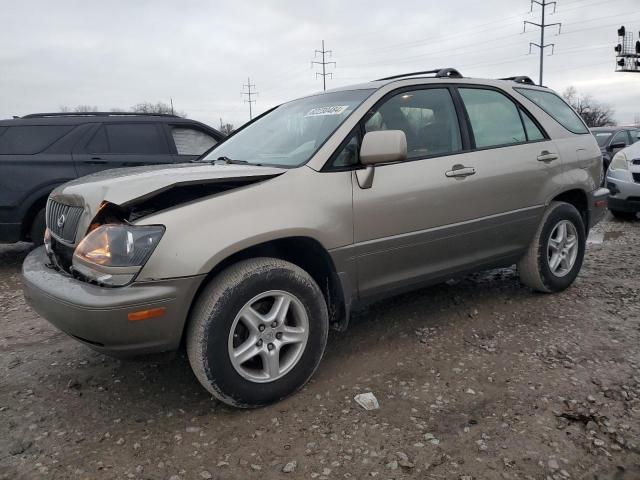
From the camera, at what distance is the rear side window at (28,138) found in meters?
5.57

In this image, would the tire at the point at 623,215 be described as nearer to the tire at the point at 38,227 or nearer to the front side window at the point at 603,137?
the front side window at the point at 603,137

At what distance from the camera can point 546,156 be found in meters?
3.88

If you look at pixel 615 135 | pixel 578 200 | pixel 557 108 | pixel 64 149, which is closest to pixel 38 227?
pixel 64 149

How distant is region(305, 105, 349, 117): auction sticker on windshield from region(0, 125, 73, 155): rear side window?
12.7 ft

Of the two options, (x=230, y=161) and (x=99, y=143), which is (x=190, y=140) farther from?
(x=230, y=161)

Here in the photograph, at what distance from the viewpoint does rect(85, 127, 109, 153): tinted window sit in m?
6.01

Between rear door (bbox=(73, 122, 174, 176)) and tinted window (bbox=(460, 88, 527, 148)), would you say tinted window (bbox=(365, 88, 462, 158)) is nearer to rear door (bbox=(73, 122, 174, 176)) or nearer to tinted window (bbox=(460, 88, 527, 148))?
tinted window (bbox=(460, 88, 527, 148))

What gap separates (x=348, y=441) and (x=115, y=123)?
5392 mm

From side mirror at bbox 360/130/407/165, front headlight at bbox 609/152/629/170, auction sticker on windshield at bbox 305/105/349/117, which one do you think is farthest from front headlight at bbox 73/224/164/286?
front headlight at bbox 609/152/629/170

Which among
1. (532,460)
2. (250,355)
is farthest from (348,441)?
A: (532,460)

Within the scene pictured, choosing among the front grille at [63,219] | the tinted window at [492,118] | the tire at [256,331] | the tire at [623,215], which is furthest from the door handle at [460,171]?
the tire at [623,215]

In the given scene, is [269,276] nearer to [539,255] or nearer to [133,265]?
[133,265]

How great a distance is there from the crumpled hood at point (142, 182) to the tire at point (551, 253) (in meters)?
2.35

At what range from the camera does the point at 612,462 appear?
2.11 meters
